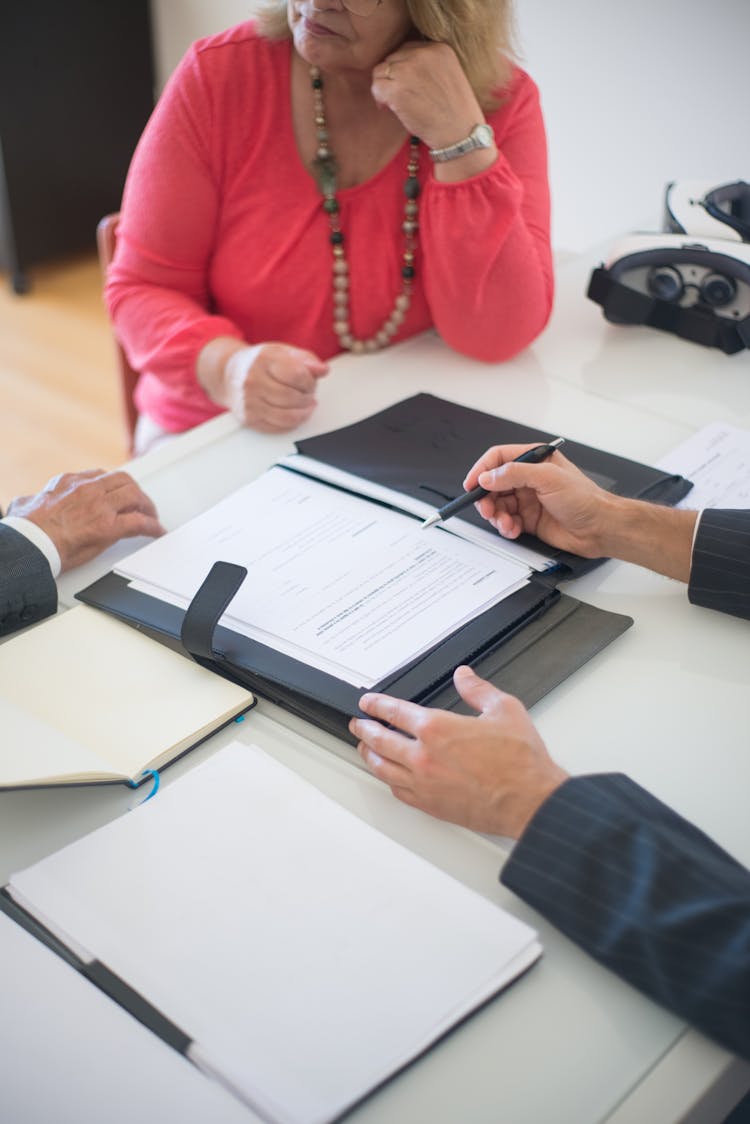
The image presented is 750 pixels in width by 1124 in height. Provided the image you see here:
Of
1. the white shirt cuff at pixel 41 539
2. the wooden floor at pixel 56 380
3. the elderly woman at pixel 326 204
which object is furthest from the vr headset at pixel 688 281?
the wooden floor at pixel 56 380

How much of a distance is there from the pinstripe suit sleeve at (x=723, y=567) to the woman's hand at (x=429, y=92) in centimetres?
63

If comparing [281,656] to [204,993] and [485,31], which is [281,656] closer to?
[204,993]

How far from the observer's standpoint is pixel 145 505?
114 cm

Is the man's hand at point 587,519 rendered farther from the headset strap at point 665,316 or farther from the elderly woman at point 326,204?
the headset strap at point 665,316

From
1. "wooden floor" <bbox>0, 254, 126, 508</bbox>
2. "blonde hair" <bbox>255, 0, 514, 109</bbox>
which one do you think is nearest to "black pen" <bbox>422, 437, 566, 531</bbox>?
"blonde hair" <bbox>255, 0, 514, 109</bbox>

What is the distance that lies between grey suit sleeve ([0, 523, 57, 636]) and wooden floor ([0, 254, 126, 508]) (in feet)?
4.78

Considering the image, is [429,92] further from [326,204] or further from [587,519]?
[587,519]

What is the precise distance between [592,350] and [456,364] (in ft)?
0.66

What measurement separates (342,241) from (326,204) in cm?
5

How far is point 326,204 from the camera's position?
1469mm

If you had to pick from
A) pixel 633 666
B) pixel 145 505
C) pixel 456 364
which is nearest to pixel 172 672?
pixel 145 505

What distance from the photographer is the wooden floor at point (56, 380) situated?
8.51 feet

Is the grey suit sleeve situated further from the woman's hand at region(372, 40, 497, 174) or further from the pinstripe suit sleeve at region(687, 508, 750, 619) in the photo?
the woman's hand at region(372, 40, 497, 174)

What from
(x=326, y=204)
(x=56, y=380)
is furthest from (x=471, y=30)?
(x=56, y=380)
